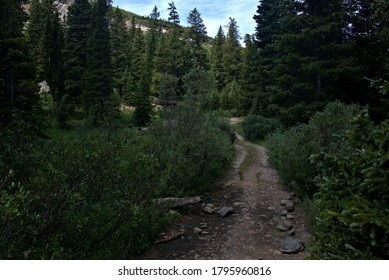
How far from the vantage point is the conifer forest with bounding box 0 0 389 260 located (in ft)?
15.0

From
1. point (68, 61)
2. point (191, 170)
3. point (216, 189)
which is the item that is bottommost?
point (216, 189)

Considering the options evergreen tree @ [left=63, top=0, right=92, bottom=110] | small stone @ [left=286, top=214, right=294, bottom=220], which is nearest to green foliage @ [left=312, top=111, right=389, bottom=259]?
small stone @ [left=286, top=214, right=294, bottom=220]

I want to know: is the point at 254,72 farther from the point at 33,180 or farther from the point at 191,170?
the point at 33,180

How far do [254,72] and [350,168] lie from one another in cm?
3779

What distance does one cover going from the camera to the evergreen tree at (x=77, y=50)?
40938mm

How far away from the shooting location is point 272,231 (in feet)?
38.6

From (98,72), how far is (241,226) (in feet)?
105

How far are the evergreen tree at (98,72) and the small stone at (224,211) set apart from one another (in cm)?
2488

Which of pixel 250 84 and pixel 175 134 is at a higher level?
pixel 250 84

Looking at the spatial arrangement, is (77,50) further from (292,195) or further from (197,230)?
(197,230)

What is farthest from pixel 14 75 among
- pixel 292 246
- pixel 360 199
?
pixel 360 199

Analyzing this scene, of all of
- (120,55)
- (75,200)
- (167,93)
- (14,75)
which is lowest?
(75,200)

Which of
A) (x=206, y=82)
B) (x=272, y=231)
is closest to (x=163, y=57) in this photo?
(x=206, y=82)

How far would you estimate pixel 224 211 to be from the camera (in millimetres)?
13484
